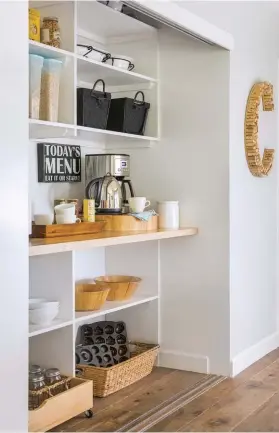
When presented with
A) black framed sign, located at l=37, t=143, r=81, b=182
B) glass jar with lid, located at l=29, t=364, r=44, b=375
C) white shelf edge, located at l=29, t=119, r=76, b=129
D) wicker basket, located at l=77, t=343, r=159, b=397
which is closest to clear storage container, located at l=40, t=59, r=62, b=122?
white shelf edge, located at l=29, t=119, r=76, b=129

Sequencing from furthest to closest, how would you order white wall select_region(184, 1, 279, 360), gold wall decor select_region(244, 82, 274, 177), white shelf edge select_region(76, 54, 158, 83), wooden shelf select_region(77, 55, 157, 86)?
gold wall decor select_region(244, 82, 274, 177) < white wall select_region(184, 1, 279, 360) < wooden shelf select_region(77, 55, 157, 86) < white shelf edge select_region(76, 54, 158, 83)

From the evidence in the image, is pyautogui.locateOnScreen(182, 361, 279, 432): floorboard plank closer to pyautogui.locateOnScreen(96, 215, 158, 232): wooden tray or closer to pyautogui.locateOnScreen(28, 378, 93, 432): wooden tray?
pyautogui.locateOnScreen(28, 378, 93, 432): wooden tray

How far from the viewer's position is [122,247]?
4059mm

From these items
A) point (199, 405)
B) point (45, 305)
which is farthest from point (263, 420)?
point (45, 305)

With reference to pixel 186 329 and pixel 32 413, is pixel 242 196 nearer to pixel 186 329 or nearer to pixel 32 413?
pixel 186 329

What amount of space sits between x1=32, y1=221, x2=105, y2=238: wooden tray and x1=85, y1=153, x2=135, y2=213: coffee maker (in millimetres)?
262

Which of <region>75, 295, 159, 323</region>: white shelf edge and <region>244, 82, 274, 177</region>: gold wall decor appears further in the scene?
<region>244, 82, 274, 177</region>: gold wall decor

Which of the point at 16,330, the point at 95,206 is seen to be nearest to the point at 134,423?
the point at 16,330

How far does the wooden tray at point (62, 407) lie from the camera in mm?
2783

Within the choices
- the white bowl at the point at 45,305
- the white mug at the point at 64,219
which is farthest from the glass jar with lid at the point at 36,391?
the white mug at the point at 64,219

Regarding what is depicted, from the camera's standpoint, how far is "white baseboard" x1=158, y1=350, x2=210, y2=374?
384 cm

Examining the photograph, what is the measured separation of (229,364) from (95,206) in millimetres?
1189

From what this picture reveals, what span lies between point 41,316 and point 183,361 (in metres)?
1.24

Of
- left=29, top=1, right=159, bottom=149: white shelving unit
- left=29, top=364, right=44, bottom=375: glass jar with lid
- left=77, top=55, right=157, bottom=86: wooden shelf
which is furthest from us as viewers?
left=77, top=55, right=157, bottom=86: wooden shelf
